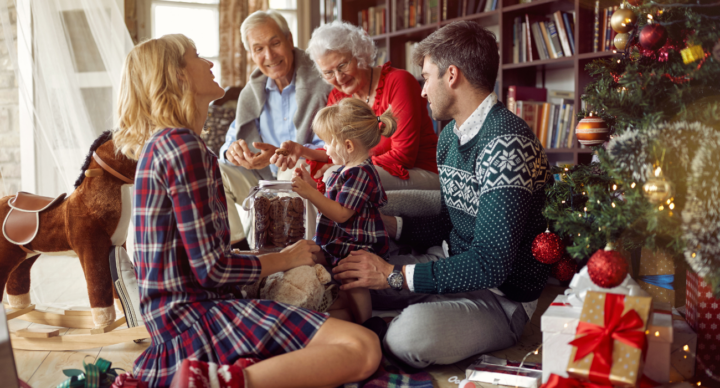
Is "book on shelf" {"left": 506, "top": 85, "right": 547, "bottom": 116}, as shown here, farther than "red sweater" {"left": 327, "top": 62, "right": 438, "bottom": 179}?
Yes

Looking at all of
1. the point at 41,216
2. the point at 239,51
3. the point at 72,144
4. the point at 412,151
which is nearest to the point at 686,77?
the point at 412,151

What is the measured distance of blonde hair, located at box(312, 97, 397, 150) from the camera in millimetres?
1771

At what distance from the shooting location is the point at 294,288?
149 centimetres

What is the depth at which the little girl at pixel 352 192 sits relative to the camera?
169 centimetres

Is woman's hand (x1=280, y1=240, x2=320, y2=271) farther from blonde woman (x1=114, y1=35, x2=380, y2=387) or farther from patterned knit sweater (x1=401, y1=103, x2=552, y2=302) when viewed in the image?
patterned knit sweater (x1=401, y1=103, x2=552, y2=302)

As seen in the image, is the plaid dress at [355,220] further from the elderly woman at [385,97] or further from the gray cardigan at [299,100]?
the gray cardigan at [299,100]

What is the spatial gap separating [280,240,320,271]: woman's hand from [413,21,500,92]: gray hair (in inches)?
26.6

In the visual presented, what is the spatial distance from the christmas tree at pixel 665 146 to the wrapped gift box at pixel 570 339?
15cm

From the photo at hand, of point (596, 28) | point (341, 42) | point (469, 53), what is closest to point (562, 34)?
point (596, 28)

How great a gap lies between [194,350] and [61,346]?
772 millimetres

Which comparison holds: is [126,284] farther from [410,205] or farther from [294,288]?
[410,205]

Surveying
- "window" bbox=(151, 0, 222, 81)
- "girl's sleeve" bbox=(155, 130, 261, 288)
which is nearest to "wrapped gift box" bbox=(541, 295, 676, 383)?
"girl's sleeve" bbox=(155, 130, 261, 288)

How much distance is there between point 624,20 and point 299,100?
1617mm

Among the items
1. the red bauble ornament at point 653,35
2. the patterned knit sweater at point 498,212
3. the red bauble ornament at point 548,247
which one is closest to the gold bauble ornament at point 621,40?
the red bauble ornament at point 653,35
